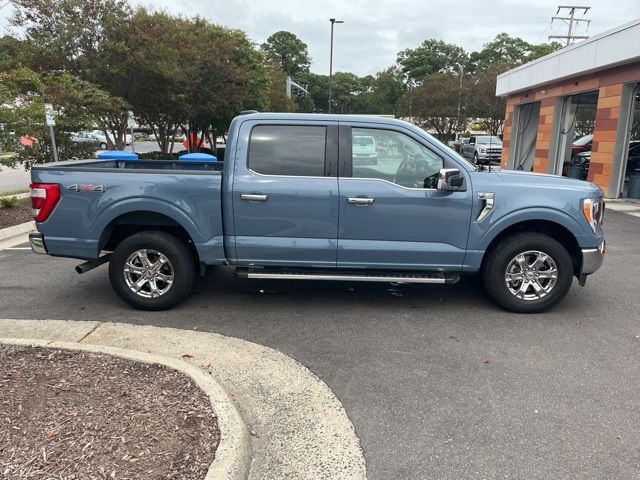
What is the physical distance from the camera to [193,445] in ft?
9.53

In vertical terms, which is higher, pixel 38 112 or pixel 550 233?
pixel 38 112

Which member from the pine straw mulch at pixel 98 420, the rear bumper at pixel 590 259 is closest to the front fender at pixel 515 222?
the rear bumper at pixel 590 259

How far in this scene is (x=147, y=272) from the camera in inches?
208

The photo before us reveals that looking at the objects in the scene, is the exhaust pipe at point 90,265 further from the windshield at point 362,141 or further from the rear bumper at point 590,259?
the rear bumper at point 590,259

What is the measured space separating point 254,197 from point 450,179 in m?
1.87

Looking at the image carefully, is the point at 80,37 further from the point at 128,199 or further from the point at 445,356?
the point at 445,356

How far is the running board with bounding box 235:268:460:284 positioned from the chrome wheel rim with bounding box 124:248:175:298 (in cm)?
74

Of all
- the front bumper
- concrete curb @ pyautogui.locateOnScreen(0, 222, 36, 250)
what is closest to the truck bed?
the front bumper

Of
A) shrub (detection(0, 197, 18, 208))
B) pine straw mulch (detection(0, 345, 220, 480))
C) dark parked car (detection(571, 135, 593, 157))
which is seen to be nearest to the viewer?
pine straw mulch (detection(0, 345, 220, 480))

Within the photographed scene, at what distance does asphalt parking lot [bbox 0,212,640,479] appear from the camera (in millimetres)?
3090

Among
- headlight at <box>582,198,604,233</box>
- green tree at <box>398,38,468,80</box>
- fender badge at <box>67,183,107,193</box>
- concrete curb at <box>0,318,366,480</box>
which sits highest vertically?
green tree at <box>398,38,468,80</box>

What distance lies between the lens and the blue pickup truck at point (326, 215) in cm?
505

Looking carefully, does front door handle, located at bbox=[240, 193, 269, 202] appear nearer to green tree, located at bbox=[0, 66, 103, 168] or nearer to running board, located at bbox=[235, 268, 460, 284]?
running board, located at bbox=[235, 268, 460, 284]

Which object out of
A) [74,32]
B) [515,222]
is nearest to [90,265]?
[515,222]
